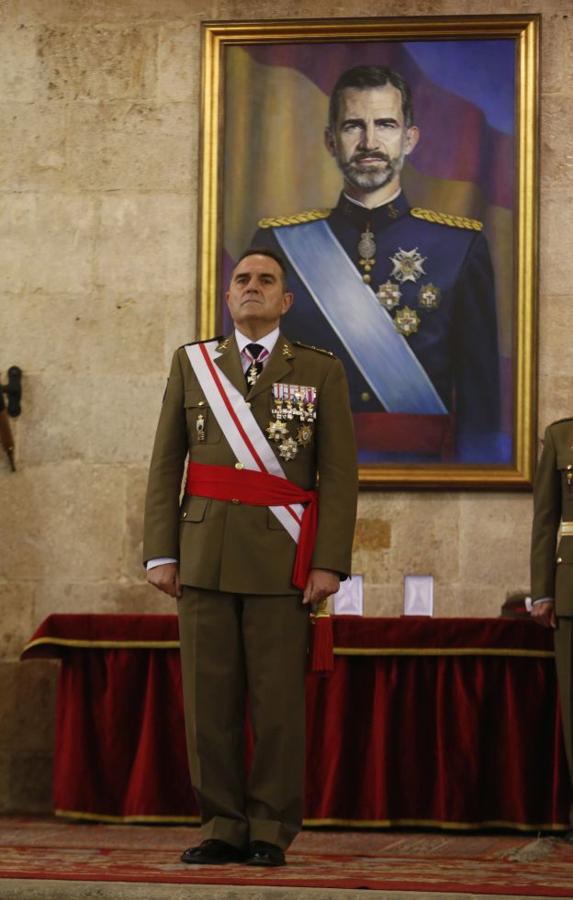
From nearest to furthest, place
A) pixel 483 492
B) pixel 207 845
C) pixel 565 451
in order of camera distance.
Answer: pixel 207 845, pixel 565 451, pixel 483 492

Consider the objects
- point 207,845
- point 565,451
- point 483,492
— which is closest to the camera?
point 207,845

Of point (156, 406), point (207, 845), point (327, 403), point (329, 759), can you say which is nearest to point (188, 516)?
point (327, 403)

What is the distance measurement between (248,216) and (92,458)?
1.22m

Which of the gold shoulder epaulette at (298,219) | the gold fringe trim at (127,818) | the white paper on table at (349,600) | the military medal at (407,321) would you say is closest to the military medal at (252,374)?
the white paper on table at (349,600)

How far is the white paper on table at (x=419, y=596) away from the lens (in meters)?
5.83

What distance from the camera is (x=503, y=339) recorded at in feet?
20.7

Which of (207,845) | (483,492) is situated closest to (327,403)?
(207,845)

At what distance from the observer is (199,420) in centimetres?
425

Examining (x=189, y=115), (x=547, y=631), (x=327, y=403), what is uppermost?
(x=189, y=115)

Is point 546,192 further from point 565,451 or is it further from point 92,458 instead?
point 92,458

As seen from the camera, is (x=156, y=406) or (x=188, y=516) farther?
(x=156, y=406)

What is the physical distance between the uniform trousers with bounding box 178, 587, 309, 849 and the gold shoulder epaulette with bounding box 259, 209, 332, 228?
268 centimetres

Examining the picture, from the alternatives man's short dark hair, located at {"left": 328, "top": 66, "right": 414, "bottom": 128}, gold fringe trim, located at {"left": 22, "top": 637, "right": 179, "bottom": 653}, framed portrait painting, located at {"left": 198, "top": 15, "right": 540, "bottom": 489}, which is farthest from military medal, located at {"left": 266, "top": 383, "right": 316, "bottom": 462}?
man's short dark hair, located at {"left": 328, "top": 66, "right": 414, "bottom": 128}

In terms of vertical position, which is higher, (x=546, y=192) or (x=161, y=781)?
(x=546, y=192)
